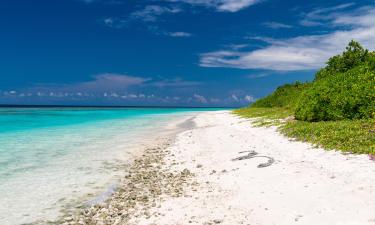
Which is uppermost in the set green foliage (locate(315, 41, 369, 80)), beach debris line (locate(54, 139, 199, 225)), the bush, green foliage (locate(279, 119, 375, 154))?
green foliage (locate(315, 41, 369, 80))

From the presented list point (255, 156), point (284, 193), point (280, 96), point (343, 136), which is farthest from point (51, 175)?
point (280, 96)

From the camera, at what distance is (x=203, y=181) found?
31.8 feet

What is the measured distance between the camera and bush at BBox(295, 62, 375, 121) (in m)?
15.7

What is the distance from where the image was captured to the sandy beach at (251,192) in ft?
21.0

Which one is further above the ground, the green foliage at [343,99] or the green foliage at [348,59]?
the green foliage at [348,59]

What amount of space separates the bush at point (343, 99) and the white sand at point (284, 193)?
19.0ft

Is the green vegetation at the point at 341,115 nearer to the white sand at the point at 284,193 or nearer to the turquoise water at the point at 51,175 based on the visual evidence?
the white sand at the point at 284,193

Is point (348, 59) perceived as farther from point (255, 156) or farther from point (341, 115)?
point (255, 156)

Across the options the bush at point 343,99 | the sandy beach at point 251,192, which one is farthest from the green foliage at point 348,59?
the sandy beach at point 251,192

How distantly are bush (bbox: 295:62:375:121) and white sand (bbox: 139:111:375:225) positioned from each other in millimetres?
5790

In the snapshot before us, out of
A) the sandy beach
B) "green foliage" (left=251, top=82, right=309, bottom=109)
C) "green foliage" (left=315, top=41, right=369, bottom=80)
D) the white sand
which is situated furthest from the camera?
"green foliage" (left=251, top=82, right=309, bottom=109)

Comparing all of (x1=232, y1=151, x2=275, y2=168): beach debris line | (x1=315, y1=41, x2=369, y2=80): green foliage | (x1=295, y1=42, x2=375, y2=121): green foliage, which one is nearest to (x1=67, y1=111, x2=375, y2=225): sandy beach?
(x1=232, y1=151, x2=275, y2=168): beach debris line

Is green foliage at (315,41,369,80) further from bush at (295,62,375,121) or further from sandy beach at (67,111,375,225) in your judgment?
sandy beach at (67,111,375,225)

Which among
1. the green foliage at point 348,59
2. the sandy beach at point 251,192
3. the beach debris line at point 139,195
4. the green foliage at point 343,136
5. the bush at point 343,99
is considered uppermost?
the green foliage at point 348,59
